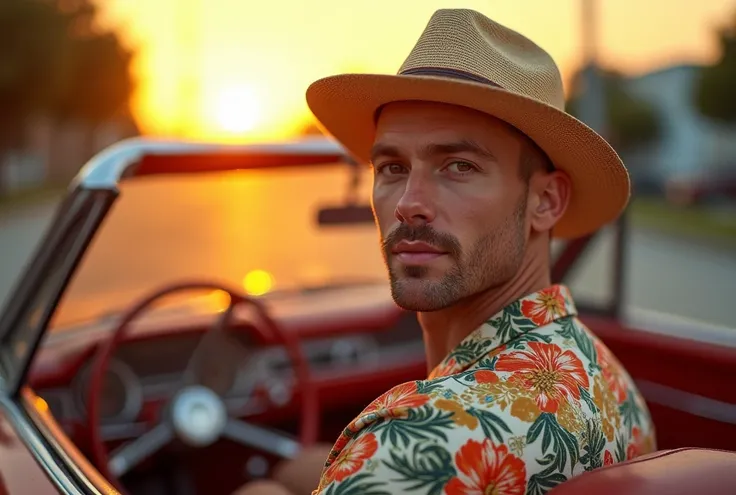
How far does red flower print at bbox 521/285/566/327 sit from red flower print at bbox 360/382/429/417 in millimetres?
374

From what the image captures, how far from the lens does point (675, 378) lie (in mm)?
3016

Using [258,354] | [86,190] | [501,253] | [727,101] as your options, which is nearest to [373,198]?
[501,253]

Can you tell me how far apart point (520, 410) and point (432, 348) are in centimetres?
60

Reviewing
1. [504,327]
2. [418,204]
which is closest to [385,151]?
[418,204]

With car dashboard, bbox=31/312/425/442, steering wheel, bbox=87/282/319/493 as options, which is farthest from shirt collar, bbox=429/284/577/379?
car dashboard, bbox=31/312/425/442

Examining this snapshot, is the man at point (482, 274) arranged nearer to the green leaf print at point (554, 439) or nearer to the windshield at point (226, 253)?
the green leaf print at point (554, 439)

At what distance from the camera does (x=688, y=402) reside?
289cm

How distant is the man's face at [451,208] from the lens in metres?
1.76

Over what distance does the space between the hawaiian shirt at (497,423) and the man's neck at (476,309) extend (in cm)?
8

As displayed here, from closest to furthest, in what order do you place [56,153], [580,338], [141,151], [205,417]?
[580,338], [141,151], [205,417], [56,153]

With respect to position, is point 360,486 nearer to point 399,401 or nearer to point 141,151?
point 399,401

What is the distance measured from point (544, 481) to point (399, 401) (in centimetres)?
27

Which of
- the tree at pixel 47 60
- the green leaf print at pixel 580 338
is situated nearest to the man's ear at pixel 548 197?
the green leaf print at pixel 580 338

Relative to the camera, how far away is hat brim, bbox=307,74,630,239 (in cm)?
173
